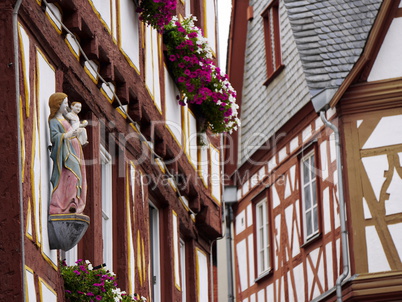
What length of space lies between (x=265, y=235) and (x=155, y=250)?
28.9 ft

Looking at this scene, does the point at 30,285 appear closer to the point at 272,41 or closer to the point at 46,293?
the point at 46,293

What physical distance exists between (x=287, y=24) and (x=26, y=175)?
42.6 feet

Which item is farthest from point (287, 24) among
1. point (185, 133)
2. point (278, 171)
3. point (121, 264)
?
point (121, 264)

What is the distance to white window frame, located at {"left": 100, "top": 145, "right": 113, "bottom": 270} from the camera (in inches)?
452

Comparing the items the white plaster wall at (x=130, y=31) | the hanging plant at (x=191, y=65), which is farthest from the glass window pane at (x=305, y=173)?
the white plaster wall at (x=130, y=31)

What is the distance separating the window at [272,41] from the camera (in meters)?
22.0

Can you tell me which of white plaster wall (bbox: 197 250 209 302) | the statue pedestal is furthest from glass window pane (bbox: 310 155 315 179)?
the statue pedestal

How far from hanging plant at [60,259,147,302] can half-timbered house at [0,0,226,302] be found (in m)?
0.16

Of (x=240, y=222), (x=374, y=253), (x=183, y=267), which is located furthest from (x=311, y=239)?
(x=183, y=267)

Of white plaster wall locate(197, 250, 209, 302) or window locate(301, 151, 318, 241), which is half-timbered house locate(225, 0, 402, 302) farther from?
white plaster wall locate(197, 250, 209, 302)

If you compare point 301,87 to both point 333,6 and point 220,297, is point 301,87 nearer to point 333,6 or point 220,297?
point 333,6

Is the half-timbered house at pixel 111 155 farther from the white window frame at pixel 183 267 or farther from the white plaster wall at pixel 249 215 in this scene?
the white plaster wall at pixel 249 215

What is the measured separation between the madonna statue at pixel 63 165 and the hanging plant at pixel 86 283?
55 cm

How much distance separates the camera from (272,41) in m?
22.3
